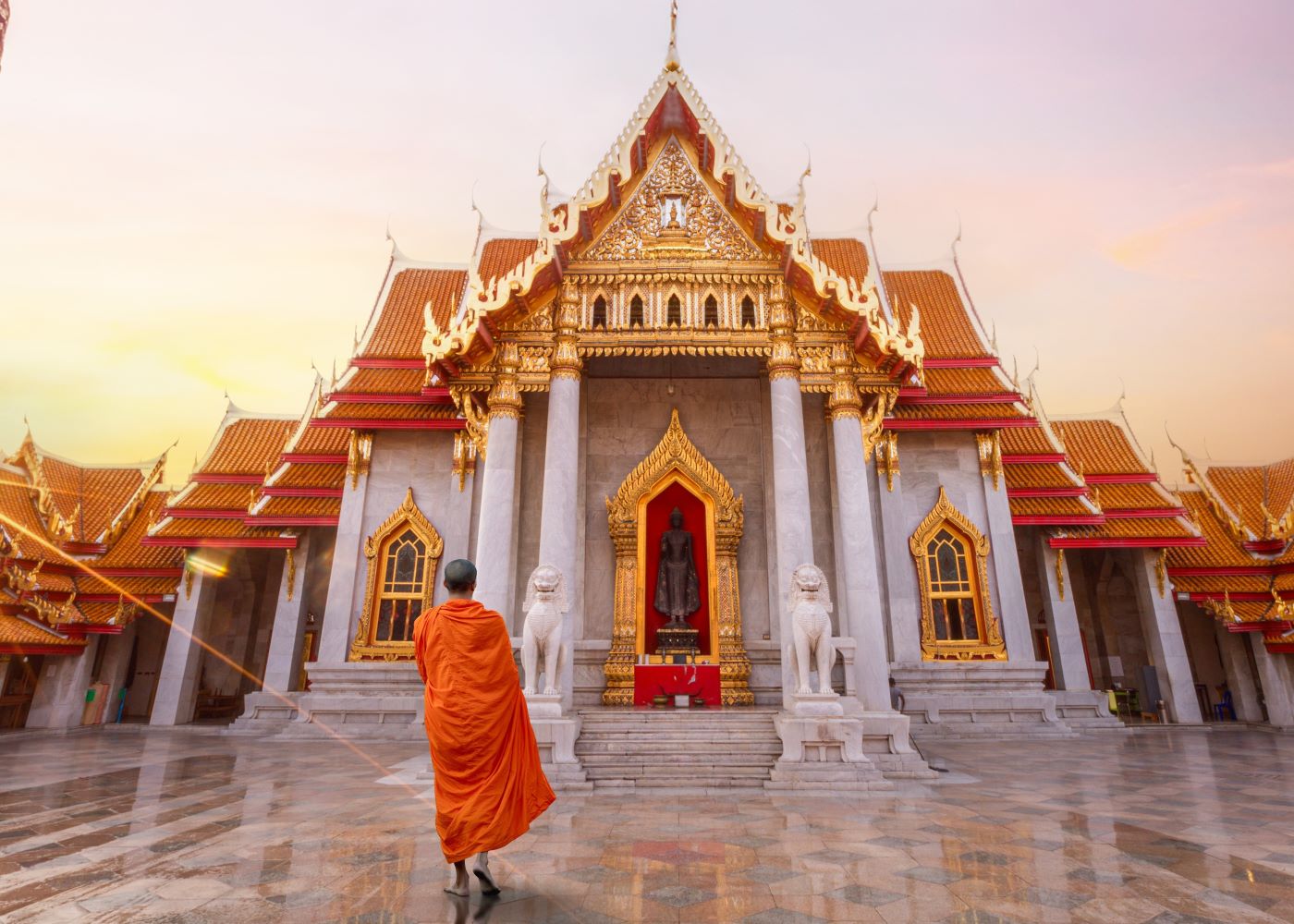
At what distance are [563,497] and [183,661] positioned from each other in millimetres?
10883

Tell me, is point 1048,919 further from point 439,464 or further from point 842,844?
point 439,464

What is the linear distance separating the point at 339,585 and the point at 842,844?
1018cm

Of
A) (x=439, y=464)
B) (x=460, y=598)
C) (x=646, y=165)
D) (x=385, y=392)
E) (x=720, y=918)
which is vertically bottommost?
(x=720, y=918)

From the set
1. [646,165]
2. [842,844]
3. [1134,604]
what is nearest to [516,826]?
[842,844]

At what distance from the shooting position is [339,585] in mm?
12359

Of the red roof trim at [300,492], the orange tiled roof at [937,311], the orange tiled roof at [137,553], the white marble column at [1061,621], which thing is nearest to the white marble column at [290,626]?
the red roof trim at [300,492]

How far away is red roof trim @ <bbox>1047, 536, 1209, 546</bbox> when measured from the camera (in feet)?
49.3

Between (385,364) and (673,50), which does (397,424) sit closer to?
(385,364)

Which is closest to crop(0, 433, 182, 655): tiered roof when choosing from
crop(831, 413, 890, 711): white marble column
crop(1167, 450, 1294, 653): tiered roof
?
crop(831, 413, 890, 711): white marble column

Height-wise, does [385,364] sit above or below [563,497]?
above

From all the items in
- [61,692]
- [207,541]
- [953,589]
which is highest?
[207,541]

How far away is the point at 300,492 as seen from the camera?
1457cm

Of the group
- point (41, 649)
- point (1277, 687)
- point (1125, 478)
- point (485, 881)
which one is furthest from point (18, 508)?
point (1277, 687)

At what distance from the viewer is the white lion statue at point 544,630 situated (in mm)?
7441
